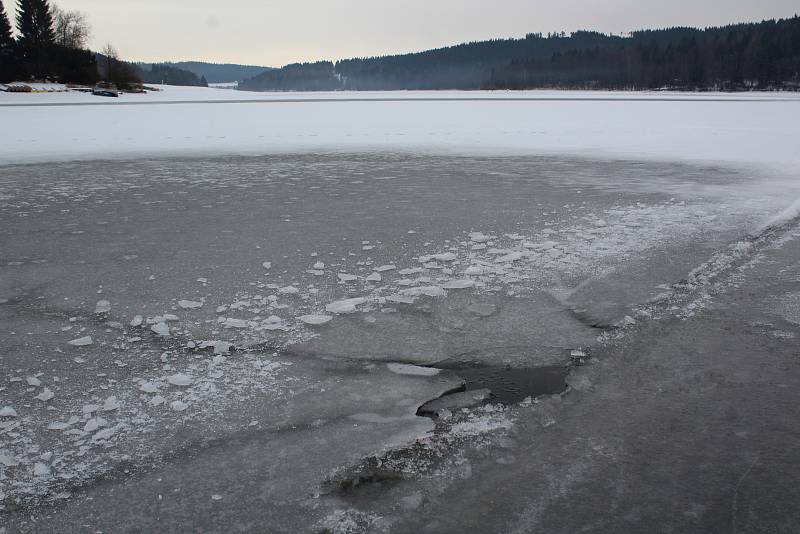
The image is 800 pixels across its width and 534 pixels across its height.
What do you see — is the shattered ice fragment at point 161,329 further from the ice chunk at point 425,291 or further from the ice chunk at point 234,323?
the ice chunk at point 425,291

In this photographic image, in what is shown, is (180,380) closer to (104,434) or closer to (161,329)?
(104,434)

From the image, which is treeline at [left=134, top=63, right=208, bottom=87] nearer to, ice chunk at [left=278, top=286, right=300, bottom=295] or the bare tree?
the bare tree

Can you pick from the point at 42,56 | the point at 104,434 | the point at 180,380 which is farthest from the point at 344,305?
the point at 42,56

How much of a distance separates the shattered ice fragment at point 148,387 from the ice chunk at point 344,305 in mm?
1360

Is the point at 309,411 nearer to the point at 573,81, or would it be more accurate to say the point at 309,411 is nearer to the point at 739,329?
the point at 739,329

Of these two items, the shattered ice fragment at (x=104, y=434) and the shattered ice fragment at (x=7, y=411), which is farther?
the shattered ice fragment at (x=7, y=411)

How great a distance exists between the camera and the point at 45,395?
10.3ft

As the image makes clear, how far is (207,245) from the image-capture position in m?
6.09

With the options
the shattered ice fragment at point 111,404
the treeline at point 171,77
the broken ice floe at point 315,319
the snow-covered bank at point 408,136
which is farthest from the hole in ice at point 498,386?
the treeline at point 171,77

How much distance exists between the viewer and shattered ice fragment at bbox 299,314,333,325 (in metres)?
4.12

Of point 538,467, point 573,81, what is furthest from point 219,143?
point 573,81

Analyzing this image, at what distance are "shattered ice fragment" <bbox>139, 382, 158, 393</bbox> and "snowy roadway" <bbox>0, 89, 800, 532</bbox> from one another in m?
0.04

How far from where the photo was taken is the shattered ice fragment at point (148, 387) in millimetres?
3209

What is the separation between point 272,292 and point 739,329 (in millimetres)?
3160
